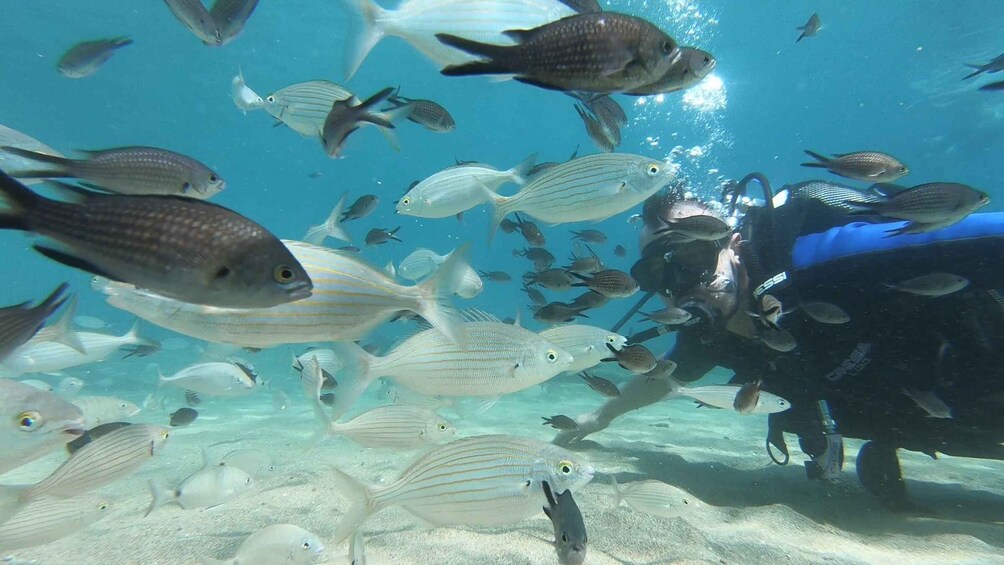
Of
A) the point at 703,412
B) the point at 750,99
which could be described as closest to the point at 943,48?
the point at 750,99

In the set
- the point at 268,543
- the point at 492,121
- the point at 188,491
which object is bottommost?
the point at 268,543

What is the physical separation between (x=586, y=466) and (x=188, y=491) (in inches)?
116

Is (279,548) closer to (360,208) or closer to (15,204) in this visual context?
(15,204)

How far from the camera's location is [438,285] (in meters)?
Answer: 2.03

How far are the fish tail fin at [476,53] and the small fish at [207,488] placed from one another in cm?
360

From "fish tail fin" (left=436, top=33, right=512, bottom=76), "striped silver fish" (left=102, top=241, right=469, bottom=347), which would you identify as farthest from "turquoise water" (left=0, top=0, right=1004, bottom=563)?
"striped silver fish" (left=102, top=241, right=469, bottom=347)

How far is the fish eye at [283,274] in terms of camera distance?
1395 mm

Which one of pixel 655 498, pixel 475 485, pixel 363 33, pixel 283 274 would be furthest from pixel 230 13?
pixel 655 498

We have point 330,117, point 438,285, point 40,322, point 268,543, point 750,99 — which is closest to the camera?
point 40,322

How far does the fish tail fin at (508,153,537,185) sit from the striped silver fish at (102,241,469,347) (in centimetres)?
245

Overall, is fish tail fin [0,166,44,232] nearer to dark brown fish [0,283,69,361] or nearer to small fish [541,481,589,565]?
dark brown fish [0,283,69,361]

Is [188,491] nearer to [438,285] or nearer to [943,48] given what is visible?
[438,285]

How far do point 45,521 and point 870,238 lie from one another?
6.49 meters

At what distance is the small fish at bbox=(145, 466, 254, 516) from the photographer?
3354 mm
